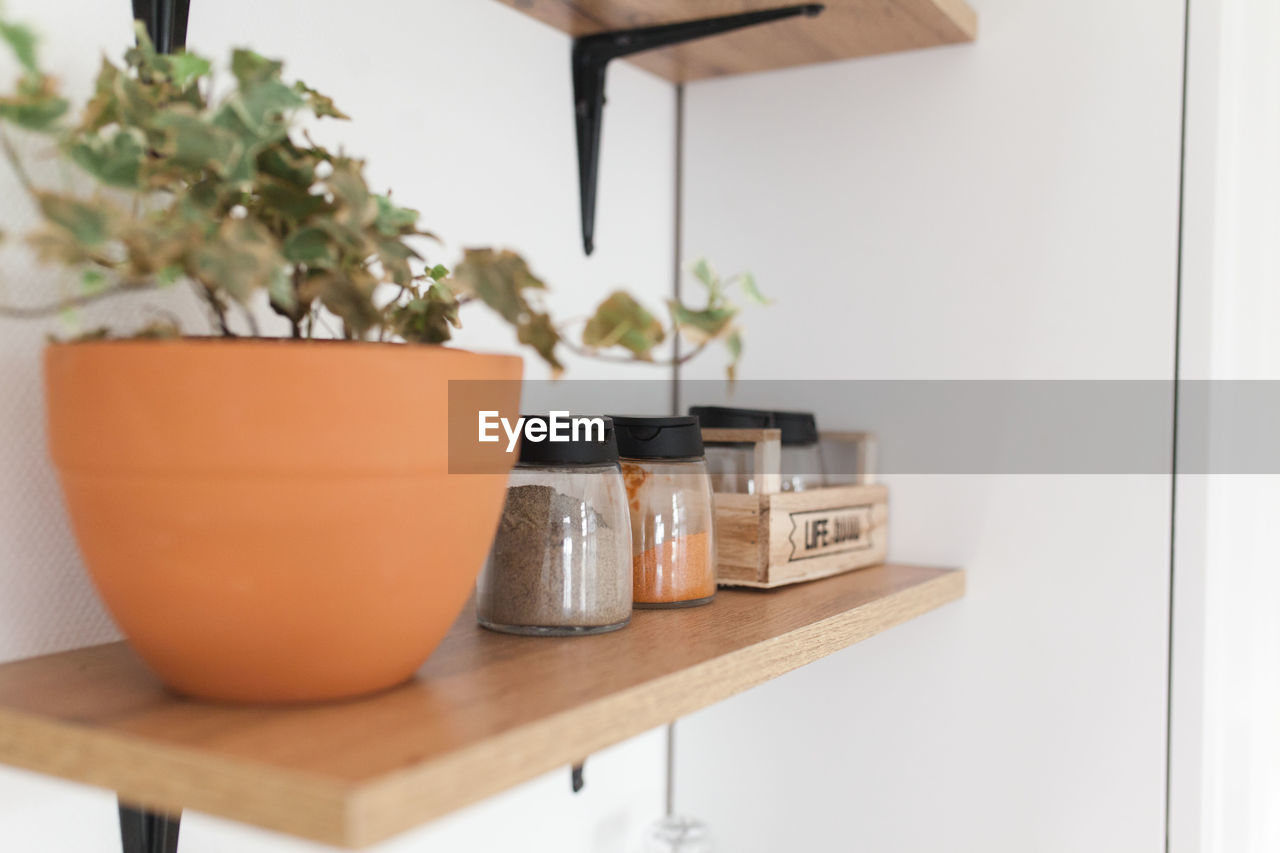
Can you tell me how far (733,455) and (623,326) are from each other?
438mm

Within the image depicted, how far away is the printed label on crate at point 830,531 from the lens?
0.96m

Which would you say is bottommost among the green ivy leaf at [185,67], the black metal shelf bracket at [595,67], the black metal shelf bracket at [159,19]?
the green ivy leaf at [185,67]

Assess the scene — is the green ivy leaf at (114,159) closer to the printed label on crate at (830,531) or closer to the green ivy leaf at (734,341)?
the green ivy leaf at (734,341)

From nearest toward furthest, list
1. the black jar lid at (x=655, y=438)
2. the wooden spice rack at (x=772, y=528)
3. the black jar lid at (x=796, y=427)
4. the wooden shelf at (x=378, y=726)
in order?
the wooden shelf at (x=378, y=726)
the black jar lid at (x=655, y=438)
the wooden spice rack at (x=772, y=528)
the black jar lid at (x=796, y=427)

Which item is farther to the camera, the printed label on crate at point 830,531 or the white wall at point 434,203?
the printed label on crate at point 830,531

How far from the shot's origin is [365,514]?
0.48 meters

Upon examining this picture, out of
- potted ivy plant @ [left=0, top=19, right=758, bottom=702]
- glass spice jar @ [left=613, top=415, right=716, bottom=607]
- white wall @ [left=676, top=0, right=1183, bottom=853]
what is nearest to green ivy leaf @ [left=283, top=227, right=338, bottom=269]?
potted ivy plant @ [left=0, top=19, right=758, bottom=702]

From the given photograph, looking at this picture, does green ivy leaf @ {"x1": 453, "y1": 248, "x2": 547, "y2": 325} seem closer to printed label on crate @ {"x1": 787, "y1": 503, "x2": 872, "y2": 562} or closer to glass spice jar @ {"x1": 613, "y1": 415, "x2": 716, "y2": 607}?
glass spice jar @ {"x1": 613, "y1": 415, "x2": 716, "y2": 607}

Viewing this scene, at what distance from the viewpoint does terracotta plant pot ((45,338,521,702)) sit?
460mm

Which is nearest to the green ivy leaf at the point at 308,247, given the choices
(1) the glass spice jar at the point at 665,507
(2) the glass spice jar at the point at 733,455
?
(1) the glass spice jar at the point at 665,507

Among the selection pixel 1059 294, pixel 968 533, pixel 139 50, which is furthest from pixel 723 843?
pixel 139 50

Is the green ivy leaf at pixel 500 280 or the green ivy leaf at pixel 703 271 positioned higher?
the green ivy leaf at pixel 703 271

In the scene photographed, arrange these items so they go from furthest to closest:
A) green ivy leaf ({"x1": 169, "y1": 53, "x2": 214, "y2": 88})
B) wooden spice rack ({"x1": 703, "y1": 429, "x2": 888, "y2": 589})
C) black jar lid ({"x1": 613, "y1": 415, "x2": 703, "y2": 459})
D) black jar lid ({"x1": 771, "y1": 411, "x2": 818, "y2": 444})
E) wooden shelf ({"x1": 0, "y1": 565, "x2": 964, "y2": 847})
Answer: black jar lid ({"x1": 771, "y1": 411, "x2": 818, "y2": 444}) → wooden spice rack ({"x1": 703, "y1": 429, "x2": 888, "y2": 589}) → black jar lid ({"x1": 613, "y1": 415, "x2": 703, "y2": 459}) → green ivy leaf ({"x1": 169, "y1": 53, "x2": 214, "y2": 88}) → wooden shelf ({"x1": 0, "y1": 565, "x2": 964, "y2": 847})

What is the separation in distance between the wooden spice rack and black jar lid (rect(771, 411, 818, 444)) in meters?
0.06
